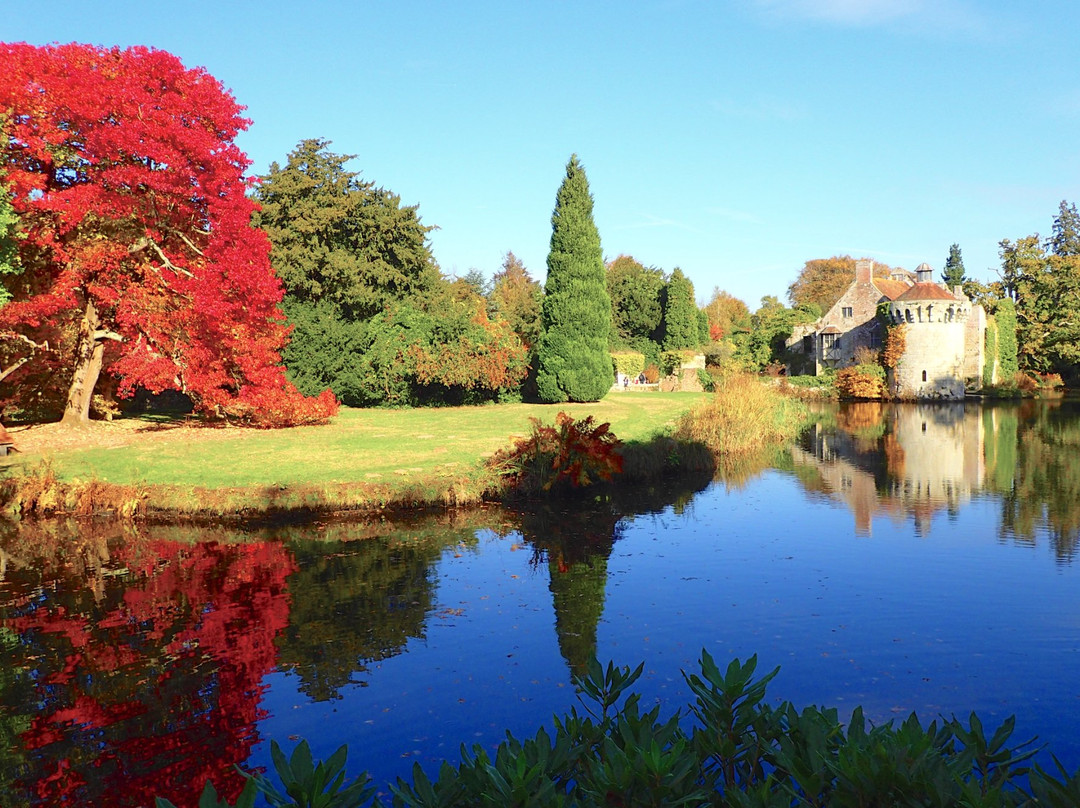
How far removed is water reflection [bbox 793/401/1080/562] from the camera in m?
14.6

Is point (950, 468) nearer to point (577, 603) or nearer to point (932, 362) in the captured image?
point (577, 603)

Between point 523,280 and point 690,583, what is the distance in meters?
68.7

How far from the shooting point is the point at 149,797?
5559 mm

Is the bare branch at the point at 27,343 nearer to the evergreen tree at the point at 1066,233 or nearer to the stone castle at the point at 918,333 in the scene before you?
the stone castle at the point at 918,333

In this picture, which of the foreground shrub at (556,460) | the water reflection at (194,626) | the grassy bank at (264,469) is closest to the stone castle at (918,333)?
the grassy bank at (264,469)

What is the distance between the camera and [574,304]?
35.2 m

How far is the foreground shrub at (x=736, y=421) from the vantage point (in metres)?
22.8

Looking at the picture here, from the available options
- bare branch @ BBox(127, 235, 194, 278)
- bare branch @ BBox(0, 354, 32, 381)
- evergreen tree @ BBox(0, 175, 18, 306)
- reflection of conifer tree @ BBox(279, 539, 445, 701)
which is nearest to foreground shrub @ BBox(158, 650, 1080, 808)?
reflection of conifer tree @ BBox(279, 539, 445, 701)

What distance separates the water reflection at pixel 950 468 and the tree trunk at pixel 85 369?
19.0 metres

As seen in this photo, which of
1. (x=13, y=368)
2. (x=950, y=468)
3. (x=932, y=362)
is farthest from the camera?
(x=932, y=362)

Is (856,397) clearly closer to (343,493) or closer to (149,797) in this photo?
(343,493)

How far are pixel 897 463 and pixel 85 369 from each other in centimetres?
2245

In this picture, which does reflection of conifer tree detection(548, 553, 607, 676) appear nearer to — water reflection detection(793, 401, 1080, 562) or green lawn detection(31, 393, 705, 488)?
green lawn detection(31, 393, 705, 488)

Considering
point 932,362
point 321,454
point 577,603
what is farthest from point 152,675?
point 932,362
